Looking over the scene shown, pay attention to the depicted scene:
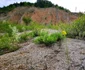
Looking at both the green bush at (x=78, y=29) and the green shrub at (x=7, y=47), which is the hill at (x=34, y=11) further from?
the green shrub at (x=7, y=47)

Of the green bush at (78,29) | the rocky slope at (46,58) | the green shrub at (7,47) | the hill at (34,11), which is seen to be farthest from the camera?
the hill at (34,11)

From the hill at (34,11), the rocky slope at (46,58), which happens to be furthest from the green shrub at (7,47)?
the hill at (34,11)

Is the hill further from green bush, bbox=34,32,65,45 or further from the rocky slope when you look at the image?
the rocky slope

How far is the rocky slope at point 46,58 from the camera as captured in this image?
17.9 feet

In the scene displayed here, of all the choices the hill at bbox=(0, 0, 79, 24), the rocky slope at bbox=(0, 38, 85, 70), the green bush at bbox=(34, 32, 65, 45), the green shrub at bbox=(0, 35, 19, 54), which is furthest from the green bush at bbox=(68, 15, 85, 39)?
the hill at bbox=(0, 0, 79, 24)

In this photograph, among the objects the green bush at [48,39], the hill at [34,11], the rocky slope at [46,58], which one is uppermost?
the green bush at [48,39]

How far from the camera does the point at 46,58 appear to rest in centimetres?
582

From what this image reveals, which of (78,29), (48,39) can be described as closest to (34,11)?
(78,29)

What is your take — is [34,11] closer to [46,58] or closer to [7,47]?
[7,47]

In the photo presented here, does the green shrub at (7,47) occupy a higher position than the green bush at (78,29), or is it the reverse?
the green bush at (78,29)

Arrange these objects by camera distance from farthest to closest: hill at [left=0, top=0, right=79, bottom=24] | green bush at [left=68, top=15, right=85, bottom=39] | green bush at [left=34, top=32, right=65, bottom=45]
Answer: hill at [left=0, top=0, right=79, bottom=24]
green bush at [left=68, top=15, right=85, bottom=39]
green bush at [left=34, top=32, right=65, bottom=45]

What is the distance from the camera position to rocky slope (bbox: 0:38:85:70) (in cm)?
545

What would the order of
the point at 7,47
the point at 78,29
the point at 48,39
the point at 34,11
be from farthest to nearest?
the point at 34,11, the point at 78,29, the point at 7,47, the point at 48,39

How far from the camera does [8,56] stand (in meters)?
6.18
